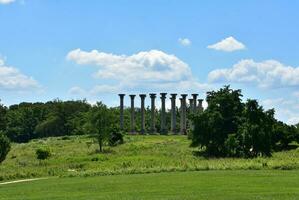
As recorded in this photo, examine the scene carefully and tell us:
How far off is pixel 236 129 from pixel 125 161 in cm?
1960

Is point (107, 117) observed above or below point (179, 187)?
above

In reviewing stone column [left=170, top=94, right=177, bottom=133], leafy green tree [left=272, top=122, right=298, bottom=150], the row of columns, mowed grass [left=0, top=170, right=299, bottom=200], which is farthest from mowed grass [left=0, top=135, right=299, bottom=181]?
stone column [left=170, top=94, right=177, bottom=133]

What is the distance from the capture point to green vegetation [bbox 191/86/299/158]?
72625 millimetres

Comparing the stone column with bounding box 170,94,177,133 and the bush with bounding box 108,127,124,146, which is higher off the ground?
the stone column with bounding box 170,94,177,133

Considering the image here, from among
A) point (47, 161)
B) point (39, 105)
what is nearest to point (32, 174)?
point (47, 161)

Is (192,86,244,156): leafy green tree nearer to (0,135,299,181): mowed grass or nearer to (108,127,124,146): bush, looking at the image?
(0,135,299,181): mowed grass

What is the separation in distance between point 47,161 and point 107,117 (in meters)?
20.5

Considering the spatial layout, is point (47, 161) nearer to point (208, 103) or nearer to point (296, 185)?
point (208, 103)

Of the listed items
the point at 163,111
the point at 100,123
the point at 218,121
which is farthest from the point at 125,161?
the point at 163,111

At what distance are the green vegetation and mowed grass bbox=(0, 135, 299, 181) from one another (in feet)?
8.33

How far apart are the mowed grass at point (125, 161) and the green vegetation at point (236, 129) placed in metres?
2.54

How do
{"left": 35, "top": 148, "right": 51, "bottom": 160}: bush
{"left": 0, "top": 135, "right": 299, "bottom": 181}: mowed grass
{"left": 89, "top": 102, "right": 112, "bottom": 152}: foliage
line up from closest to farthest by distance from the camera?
{"left": 0, "top": 135, "right": 299, "bottom": 181}: mowed grass, {"left": 35, "top": 148, "right": 51, "bottom": 160}: bush, {"left": 89, "top": 102, "right": 112, "bottom": 152}: foliage

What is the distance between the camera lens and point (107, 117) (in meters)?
90.0

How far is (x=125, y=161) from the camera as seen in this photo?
66.0 metres
